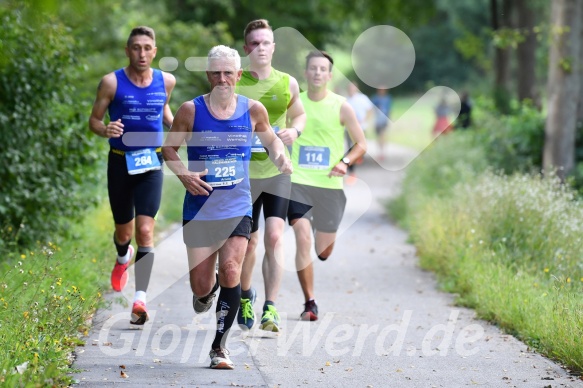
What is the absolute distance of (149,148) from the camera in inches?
324

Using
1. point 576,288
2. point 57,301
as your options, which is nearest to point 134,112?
point 57,301

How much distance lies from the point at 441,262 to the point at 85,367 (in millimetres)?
5617

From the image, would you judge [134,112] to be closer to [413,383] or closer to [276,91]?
[276,91]

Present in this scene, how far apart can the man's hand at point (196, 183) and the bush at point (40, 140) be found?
329 centimetres

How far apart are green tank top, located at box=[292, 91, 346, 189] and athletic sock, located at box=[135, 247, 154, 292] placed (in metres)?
1.30

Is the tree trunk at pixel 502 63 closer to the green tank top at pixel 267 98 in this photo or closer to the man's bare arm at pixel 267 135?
the green tank top at pixel 267 98

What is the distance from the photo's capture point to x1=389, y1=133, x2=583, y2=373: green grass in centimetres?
753

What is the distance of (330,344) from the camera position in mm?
7699

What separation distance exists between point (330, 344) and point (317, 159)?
168 centimetres

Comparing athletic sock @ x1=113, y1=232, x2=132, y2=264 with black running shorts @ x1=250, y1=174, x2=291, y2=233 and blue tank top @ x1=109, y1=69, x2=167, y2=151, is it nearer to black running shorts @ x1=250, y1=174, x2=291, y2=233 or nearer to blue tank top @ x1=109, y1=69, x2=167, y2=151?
blue tank top @ x1=109, y1=69, x2=167, y2=151

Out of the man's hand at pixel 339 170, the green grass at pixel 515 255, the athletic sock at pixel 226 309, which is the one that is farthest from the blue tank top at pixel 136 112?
the green grass at pixel 515 255

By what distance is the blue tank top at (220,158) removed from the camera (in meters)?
6.67

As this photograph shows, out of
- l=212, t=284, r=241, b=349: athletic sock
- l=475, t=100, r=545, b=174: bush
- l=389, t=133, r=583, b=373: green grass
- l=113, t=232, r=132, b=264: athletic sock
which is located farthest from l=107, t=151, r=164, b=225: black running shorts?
l=475, t=100, r=545, b=174: bush

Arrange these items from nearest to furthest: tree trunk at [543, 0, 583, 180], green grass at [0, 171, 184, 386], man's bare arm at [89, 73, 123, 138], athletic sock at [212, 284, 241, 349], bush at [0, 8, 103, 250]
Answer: green grass at [0, 171, 184, 386] → athletic sock at [212, 284, 241, 349] → man's bare arm at [89, 73, 123, 138] → bush at [0, 8, 103, 250] → tree trunk at [543, 0, 583, 180]
